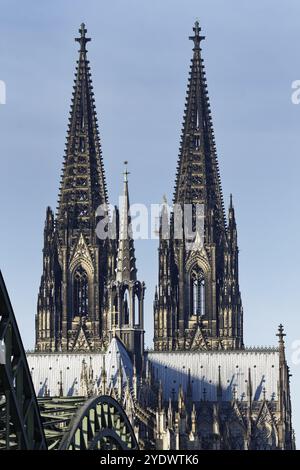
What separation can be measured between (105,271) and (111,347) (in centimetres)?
793

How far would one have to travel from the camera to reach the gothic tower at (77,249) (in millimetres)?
126125

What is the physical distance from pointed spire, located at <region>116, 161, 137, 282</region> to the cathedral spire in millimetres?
3466

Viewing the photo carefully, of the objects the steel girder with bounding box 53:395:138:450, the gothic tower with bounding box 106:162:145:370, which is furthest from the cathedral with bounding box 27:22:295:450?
the steel girder with bounding box 53:395:138:450

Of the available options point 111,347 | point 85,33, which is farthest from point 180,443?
point 85,33

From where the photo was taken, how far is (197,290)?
416ft

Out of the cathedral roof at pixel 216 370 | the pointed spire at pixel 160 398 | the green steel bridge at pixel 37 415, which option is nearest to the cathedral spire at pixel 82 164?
the cathedral roof at pixel 216 370

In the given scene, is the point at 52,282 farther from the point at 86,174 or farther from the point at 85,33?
the point at 85,33

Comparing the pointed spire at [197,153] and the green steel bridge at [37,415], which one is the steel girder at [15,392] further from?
the pointed spire at [197,153]

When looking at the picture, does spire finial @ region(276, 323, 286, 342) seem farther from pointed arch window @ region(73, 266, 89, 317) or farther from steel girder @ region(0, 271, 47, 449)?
→ steel girder @ region(0, 271, 47, 449)

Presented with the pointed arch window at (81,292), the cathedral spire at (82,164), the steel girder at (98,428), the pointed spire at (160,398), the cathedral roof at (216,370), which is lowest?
the steel girder at (98,428)

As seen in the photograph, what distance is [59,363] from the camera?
12662cm

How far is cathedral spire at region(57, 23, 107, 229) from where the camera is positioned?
128 metres

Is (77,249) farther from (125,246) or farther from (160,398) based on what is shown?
(160,398)
